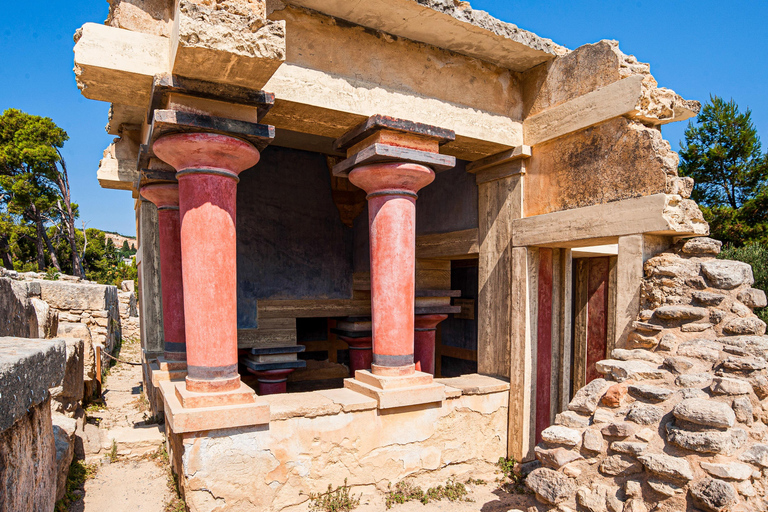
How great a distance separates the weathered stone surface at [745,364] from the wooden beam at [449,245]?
3.29 metres

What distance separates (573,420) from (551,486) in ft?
1.70

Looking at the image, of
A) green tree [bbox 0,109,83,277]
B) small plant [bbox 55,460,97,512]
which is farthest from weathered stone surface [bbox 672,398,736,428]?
green tree [bbox 0,109,83,277]

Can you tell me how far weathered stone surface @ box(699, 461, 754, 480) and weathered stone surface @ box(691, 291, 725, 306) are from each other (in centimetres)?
161

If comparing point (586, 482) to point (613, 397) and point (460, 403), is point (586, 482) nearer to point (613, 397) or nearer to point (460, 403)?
point (613, 397)

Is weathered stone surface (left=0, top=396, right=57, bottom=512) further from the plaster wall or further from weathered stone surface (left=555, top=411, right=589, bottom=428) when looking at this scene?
weathered stone surface (left=555, top=411, right=589, bottom=428)

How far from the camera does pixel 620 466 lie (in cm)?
303

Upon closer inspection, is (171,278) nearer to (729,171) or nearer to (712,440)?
(712,440)

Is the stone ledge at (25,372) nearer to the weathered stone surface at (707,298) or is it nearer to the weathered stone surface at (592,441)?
the weathered stone surface at (592,441)

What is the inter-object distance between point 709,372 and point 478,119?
3.34 metres

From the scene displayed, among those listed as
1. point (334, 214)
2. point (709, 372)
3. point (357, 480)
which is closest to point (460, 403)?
point (357, 480)

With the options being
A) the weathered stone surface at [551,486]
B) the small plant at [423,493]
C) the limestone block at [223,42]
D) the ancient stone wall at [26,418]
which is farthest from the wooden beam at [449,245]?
the ancient stone wall at [26,418]

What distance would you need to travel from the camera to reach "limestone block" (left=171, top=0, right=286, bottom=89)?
3.26m

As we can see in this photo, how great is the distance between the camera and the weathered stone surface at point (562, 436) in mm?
3348

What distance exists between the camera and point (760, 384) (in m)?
3.16
